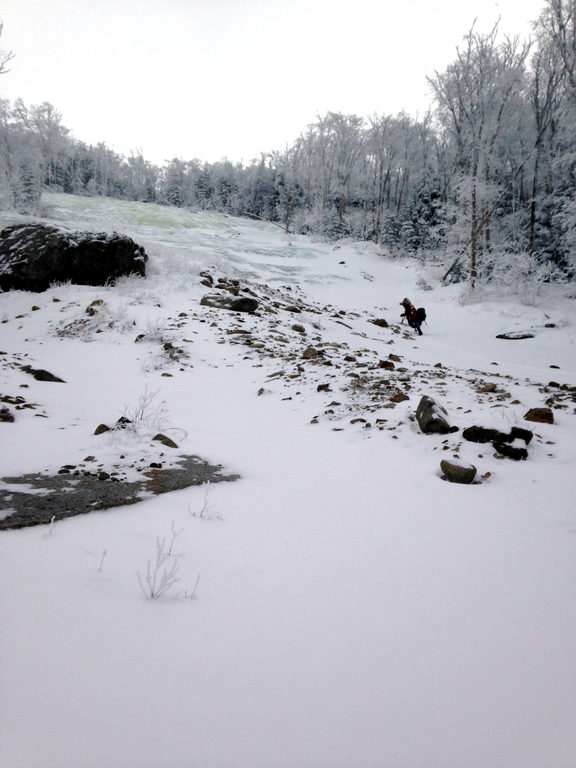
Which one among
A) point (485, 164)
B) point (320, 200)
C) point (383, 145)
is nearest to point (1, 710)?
point (485, 164)

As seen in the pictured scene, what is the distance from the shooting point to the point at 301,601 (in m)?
1.62

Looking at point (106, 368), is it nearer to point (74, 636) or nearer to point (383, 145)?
point (74, 636)

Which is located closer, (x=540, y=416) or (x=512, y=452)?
(x=512, y=452)

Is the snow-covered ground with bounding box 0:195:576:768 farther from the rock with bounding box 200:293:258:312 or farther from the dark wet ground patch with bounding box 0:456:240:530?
the rock with bounding box 200:293:258:312

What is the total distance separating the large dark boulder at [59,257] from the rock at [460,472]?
37.9 feet

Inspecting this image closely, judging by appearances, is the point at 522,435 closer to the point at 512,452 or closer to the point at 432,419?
the point at 512,452

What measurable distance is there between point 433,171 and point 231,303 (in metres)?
34.9

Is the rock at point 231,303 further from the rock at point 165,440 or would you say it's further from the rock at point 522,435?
the rock at point 522,435

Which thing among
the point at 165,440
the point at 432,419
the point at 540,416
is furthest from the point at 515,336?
the point at 165,440

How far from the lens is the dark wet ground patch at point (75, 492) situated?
6.69 feet

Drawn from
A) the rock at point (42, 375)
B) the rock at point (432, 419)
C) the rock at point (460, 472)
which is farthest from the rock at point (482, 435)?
the rock at point (42, 375)

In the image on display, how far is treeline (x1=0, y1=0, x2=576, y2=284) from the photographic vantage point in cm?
1752

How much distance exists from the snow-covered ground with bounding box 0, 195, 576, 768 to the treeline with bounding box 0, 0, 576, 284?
14298mm

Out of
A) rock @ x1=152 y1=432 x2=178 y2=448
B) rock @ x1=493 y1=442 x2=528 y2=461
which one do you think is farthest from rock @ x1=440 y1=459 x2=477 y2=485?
rock @ x1=152 y1=432 x2=178 y2=448
